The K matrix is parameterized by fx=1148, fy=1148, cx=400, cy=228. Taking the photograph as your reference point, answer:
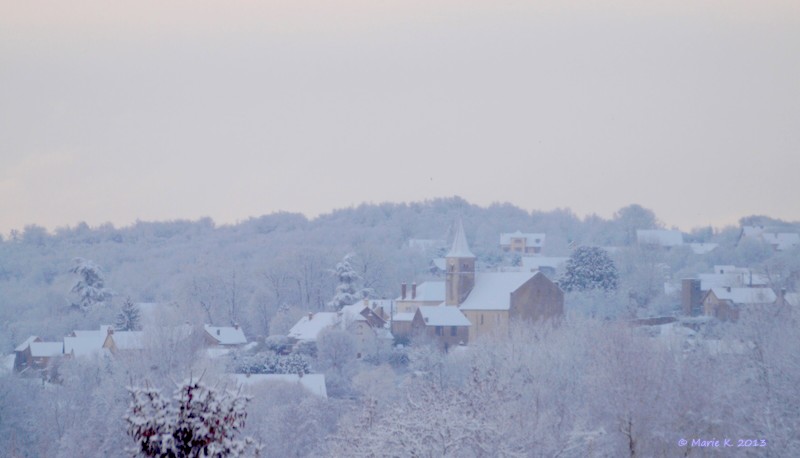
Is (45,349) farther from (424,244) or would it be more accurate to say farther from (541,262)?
(424,244)

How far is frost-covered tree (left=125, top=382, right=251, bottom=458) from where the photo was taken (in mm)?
9211

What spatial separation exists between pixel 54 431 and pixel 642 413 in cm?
2028

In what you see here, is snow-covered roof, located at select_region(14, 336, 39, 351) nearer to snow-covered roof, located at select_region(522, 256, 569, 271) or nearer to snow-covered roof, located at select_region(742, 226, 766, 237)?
snow-covered roof, located at select_region(522, 256, 569, 271)

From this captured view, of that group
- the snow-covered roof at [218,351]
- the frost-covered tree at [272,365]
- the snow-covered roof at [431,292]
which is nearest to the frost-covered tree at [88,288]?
the snow-covered roof at [218,351]

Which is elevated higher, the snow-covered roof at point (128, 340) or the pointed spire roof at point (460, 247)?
the pointed spire roof at point (460, 247)

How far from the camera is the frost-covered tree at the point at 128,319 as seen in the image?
63.2 m

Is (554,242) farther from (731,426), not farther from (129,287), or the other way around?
(731,426)

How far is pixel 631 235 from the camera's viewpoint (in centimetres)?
10200

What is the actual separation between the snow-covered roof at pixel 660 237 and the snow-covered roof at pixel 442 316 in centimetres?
3502

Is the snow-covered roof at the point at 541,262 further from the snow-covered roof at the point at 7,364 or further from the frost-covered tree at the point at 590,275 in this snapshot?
the snow-covered roof at the point at 7,364

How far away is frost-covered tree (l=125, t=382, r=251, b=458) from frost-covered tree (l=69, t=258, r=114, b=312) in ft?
221

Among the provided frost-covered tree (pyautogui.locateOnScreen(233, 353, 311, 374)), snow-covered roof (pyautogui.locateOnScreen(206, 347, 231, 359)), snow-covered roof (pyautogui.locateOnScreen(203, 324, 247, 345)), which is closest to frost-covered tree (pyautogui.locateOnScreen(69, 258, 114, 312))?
snow-covered roof (pyautogui.locateOnScreen(203, 324, 247, 345))

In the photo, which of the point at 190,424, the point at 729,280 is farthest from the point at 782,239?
the point at 190,424

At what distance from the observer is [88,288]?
75.4m
